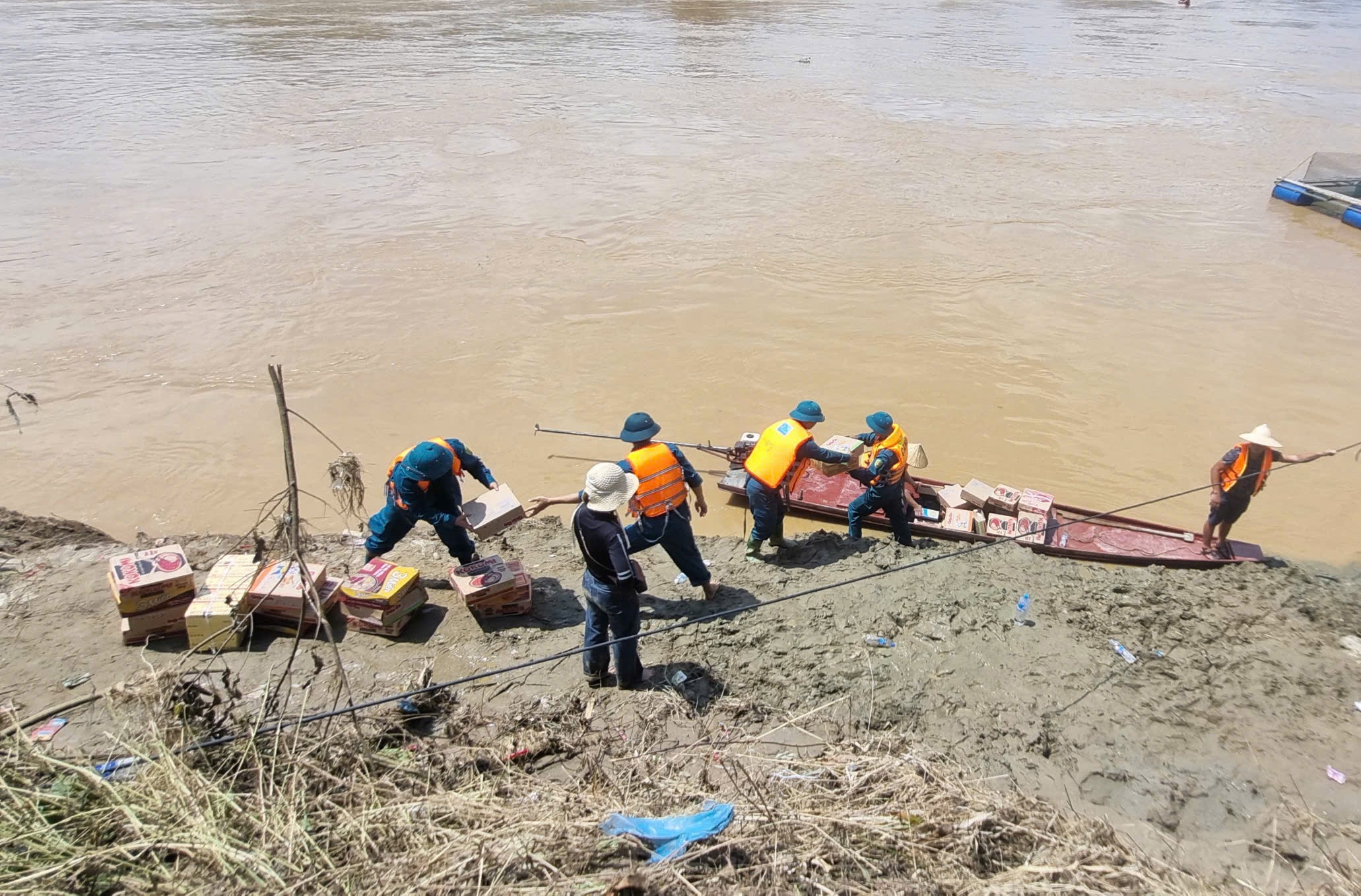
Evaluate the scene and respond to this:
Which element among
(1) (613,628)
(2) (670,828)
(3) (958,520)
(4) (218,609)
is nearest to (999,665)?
(3) (958,520)

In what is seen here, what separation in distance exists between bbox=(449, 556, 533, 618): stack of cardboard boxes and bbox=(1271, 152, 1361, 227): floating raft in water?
65.9 feet

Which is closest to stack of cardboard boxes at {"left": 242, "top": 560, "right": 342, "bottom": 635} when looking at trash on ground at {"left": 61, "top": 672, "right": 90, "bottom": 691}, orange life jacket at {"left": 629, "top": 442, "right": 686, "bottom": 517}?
trash on ground at {"left": 61, "top": 672, "right": 90, "bottom": 691}

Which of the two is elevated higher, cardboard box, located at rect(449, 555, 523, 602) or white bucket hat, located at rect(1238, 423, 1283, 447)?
white bucket hat, located at rect(1238, 423, 1283, 447)

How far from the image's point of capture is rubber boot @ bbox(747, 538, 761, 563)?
24.0ft

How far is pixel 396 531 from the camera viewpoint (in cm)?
627

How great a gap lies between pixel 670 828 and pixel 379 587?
119 inches

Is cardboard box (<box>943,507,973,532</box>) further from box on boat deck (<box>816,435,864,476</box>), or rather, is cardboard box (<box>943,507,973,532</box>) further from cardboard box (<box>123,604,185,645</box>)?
cardboard box (<box>123,604,185,645</box>)

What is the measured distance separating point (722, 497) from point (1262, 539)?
5.66 metres

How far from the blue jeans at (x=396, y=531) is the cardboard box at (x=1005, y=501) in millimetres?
4970

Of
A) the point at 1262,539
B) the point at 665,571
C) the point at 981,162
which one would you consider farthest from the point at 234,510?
the point at 981,162

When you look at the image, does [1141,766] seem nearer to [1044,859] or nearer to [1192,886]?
[1192,886]

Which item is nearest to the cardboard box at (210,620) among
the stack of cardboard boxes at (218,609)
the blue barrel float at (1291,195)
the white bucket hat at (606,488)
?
the stack of cardboard boxes at (218,609)

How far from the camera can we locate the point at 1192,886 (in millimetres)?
3855

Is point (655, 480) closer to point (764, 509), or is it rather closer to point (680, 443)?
point (764, 509)
